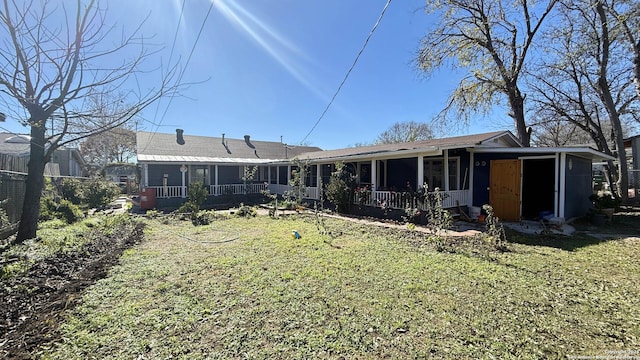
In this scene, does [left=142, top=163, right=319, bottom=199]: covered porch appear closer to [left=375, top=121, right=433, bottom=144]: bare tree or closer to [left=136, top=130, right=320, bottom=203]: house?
[left=136, top=130, right=320, bottom=203]: house

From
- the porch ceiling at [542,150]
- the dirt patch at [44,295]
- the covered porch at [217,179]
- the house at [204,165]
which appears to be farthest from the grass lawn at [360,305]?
the house at [204,165]

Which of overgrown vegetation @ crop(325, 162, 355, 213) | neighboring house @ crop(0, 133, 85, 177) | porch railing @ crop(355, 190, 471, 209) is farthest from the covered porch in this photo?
neighboring house @ crop(0, 133, 85, 177)

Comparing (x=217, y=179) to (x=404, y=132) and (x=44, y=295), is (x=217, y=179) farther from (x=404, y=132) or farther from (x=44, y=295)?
(x=404, y=132)

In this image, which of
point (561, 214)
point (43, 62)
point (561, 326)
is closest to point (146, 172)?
point (43, 62)

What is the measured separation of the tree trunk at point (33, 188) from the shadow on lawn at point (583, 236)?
37.2 ft

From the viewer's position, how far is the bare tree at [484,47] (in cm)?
1363

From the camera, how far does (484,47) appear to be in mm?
14406

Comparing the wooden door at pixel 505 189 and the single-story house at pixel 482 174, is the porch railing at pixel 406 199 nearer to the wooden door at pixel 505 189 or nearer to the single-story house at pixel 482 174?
the single-story house at pixel 482 174

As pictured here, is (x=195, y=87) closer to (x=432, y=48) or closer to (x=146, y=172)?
(x=146, y=172)

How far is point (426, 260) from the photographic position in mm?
5297

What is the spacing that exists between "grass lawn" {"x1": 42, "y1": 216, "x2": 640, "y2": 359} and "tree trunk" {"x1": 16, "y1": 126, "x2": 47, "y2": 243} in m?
2.67

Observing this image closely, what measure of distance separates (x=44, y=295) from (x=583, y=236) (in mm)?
11375

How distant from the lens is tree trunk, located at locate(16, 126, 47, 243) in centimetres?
610

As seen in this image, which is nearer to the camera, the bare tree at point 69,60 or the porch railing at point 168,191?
the bare tree at point 69,60
